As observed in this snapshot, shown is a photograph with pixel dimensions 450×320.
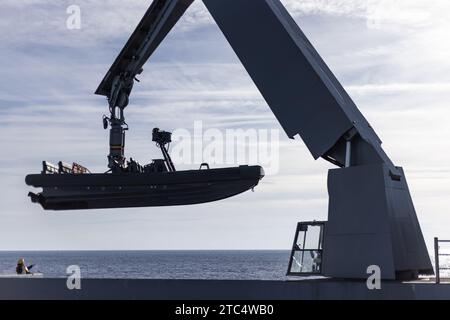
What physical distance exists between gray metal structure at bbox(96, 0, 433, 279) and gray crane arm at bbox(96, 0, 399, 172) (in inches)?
0.9

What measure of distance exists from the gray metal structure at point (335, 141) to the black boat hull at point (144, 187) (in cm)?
650

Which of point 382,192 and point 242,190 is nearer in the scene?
point 382,192

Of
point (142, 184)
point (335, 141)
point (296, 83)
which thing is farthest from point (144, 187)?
point (335, 141)

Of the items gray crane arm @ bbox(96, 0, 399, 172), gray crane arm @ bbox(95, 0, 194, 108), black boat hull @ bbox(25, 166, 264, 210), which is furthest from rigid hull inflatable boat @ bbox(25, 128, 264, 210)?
gray crane arm @ bbox(96, 0, 399, 172)

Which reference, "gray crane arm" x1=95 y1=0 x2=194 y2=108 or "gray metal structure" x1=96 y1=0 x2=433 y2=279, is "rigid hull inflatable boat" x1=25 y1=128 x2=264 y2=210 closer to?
"gray crane arm" x1=95 y1=0 x2=194 y2=108

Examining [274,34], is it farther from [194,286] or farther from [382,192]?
[194,286]

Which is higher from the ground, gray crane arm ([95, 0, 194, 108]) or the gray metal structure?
gray crane arm ([95, 0, 194, 108])

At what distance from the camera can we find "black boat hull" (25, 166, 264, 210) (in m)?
22.4

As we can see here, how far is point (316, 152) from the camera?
1603 centimetres

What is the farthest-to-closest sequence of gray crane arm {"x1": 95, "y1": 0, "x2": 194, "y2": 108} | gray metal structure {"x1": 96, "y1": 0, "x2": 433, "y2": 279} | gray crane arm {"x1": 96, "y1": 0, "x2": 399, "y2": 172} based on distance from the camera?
gray crane arm {"x1": 95, "y1": 0, "x2": 194, "y2": 108}, gray crane arm {"x1": 96, "y1": 0, "x2": 399, "y2": 172}, gray metal structure {"x1": 96, "y1": 0, "x2": 433, "y2": 279}

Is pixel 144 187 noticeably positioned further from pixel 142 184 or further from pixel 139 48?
pixel 139 48

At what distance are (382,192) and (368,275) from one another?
179 cm

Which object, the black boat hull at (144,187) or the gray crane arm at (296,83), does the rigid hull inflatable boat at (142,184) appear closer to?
the black boat hull at (144,187)
